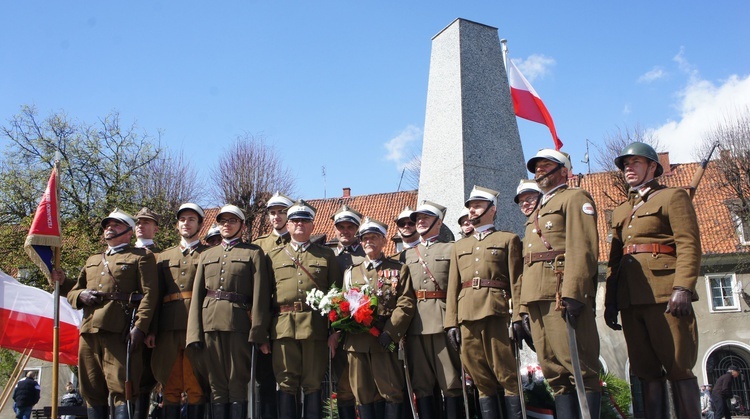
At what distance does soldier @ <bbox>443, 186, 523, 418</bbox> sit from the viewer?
5406 millimetres

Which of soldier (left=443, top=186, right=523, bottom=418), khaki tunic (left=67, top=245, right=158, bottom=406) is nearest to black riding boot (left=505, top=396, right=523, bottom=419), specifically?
soldier (left=443, top=186, right=523, bottom=418)

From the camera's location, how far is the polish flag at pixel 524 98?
28.8ft

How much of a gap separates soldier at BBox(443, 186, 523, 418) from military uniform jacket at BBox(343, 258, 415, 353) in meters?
0.40

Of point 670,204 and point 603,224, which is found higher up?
point 603,224

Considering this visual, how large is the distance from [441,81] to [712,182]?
65.7 feet

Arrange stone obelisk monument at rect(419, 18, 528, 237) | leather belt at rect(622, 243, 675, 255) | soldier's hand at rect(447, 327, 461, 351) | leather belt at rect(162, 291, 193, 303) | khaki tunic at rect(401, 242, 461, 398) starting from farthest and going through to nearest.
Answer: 1. stone obelisk monument at rect(419, 18, 528, 237)
2. leather belt at rect(162, 291, 193, 303)
3. khaki tunic at rect(401, 242, 461, 398)
4. soldier's hand at rect(447, 327, 461, 351)
5. leather belt at rect(622, 243, 675, 255)

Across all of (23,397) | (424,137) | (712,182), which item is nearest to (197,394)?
(424,137)

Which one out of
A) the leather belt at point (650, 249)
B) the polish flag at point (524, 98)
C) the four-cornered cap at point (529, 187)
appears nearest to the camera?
the leather belt at point (650, 249)

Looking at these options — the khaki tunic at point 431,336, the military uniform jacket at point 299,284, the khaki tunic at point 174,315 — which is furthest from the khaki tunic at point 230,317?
the khaki tunic at point 431,336

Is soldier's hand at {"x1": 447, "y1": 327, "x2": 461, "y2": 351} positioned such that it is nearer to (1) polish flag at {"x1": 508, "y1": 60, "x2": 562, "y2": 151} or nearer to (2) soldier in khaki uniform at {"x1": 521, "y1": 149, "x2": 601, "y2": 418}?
(2) soldier in khaki uniform at {"x1": 521, "y1": 149, "x2": 601, "y2": 418}

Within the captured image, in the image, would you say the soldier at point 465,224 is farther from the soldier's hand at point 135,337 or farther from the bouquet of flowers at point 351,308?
the soldier's hand at point 135,337

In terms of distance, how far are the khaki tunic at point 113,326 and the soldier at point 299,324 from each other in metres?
1.25

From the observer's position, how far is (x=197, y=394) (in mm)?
6434

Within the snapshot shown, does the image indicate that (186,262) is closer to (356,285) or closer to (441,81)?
(356,285)
